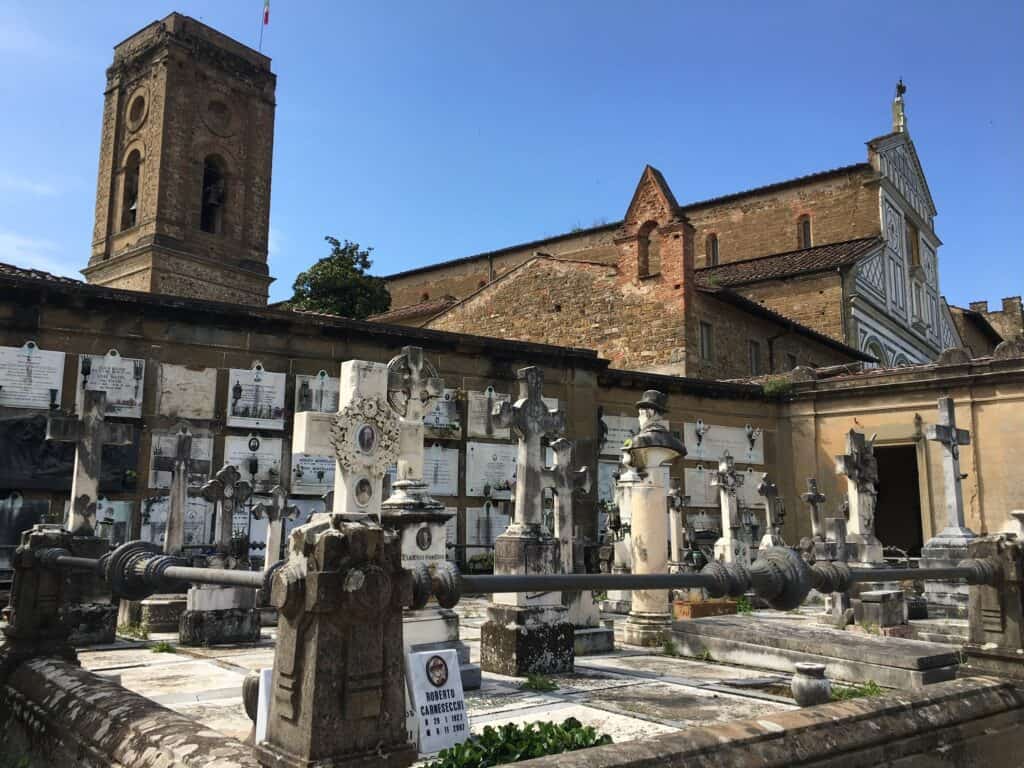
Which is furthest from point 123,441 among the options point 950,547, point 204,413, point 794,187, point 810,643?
point 794,187

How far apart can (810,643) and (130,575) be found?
6068 millimetres

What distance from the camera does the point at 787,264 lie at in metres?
31.3

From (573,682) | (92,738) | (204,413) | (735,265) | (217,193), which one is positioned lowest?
(573,682)

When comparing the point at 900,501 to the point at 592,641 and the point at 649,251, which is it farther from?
the point at 592,641

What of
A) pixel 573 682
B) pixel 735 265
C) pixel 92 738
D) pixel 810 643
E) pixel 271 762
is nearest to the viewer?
pixel 271 762

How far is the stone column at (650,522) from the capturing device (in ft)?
29.6

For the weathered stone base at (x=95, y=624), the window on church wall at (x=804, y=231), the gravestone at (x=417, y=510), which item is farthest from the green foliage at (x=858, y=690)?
the window on church wall at (x=804, y=231)

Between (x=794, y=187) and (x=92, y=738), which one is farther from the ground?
(x=794, y=187)

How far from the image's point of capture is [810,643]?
731 centimetres

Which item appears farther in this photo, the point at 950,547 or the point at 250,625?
the point at 950,547

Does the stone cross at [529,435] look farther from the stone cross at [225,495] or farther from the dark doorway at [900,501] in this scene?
the dark doorway at [900,501]

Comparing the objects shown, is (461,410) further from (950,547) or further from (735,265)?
(735,265)

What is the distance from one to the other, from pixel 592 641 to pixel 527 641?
1601 millimetres

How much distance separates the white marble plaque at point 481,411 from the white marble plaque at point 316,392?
2753 millimetres
